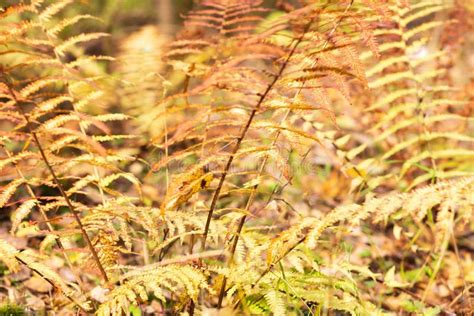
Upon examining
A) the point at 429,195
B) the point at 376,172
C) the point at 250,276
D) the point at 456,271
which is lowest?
the point at 456,271

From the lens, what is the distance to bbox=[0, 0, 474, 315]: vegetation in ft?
4.51

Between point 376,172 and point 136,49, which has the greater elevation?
point 136,49

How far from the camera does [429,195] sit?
4.11 feet

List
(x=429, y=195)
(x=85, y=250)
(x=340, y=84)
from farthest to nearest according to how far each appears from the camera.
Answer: (x=85, y=250) < (x=340, y=84) < (x=429, y=195)

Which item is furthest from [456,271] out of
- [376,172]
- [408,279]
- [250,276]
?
[250,276]

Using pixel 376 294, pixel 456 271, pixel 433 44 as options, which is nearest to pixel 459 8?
pixel 433 44

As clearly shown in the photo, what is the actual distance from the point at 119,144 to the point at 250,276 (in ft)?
7.03

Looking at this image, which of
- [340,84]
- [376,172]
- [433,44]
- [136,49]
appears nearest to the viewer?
[340,84]

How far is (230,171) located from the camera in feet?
7.00

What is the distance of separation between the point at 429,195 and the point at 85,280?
1.65m

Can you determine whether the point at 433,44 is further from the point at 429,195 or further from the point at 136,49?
the point at 429,195

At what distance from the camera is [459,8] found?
3.38 meters

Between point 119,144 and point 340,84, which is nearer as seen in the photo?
point 340,84

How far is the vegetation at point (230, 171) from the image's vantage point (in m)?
1.38
